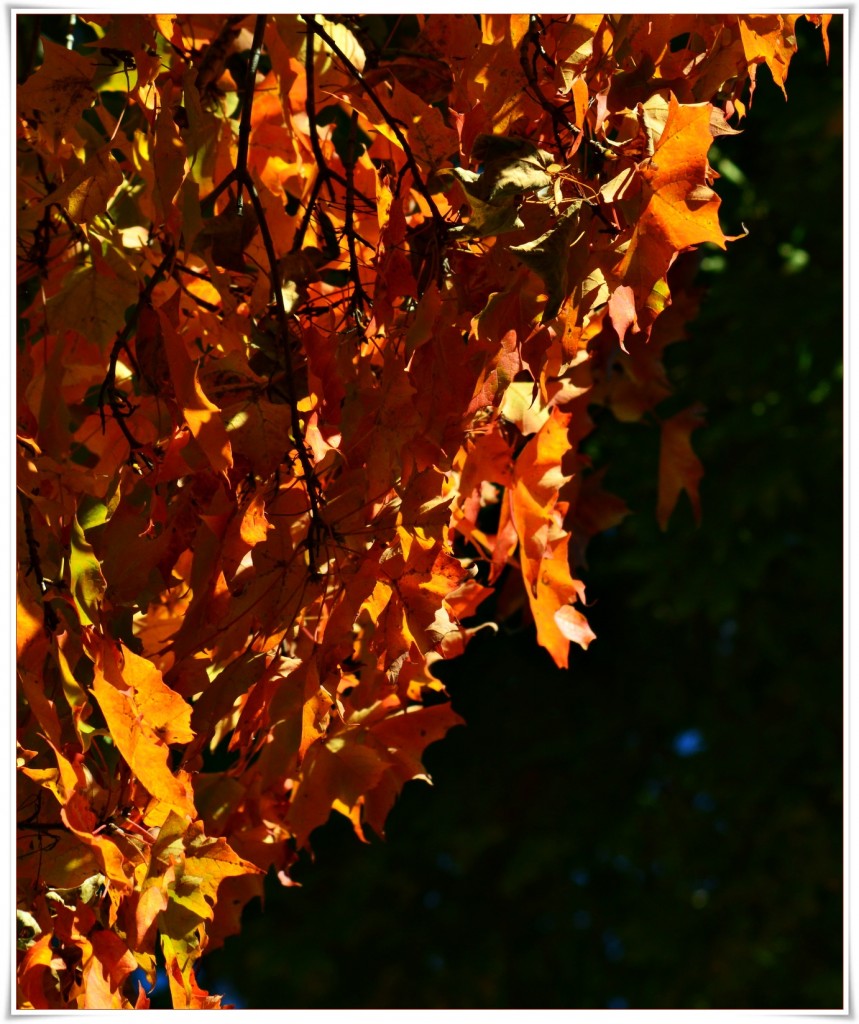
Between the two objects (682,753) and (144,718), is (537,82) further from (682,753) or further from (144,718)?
(682,753)

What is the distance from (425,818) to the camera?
3160 millimetres

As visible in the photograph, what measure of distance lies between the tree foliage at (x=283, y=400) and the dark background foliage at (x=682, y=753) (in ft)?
6.34

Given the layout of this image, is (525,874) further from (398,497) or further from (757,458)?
(398,497)

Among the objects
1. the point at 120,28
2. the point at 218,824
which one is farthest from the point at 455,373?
the point at 218,824

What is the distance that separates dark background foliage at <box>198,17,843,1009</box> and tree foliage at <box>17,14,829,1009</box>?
1.93 m

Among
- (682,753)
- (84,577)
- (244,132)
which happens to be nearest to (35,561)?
(84,577)

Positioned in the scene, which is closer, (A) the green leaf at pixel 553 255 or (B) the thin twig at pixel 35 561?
(A) the green leaf at pixel 553 255

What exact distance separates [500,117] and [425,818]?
258cm

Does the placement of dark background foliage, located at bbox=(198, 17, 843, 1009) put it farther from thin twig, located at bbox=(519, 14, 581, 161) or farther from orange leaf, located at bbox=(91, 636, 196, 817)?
orange leaf, located at bbox=(91, 636, 196, 817)

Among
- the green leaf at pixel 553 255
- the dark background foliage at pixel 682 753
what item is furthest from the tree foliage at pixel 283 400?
the dark background foliage at pixel 682 753

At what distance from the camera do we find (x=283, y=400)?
0.85 metres

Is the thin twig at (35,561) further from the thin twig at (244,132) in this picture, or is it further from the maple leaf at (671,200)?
the maple leaf at (671,200)

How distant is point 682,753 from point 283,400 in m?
2.56

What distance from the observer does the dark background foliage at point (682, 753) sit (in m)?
2.85
